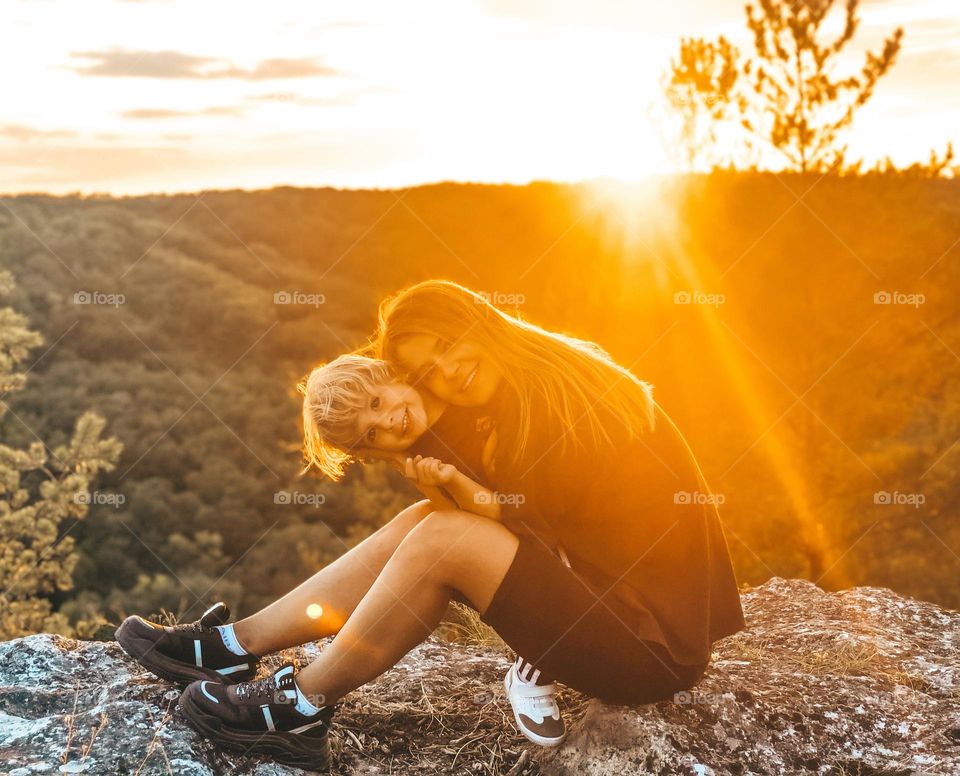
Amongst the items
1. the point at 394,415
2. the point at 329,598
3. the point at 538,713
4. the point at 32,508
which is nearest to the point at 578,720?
the point at 538,713

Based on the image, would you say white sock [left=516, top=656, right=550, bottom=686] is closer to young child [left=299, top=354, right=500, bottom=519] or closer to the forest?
young child [left=299, top=354, right=500, bottom=519]

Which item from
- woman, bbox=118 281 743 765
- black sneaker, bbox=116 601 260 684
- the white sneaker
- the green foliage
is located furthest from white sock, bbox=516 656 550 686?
the green foliage

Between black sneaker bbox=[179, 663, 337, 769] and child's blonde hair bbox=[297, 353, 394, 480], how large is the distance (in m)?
0.65

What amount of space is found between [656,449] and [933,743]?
1.05m

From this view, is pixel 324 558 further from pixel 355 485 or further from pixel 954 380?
pixel 954 380

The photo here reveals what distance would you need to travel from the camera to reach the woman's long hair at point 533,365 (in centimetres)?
237

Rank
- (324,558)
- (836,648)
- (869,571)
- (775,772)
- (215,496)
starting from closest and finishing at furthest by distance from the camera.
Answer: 1. (775,772)
2. (836,648)
3. (869,571)
4. (324,558)
5. (215,496)

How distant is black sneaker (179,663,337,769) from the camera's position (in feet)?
7.45

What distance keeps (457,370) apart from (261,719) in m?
1.03

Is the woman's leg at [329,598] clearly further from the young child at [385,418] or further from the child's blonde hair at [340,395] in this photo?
the child's blonde hair at [340,395]

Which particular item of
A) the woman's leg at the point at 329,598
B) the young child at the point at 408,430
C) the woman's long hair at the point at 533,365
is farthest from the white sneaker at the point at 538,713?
the woman's long hair at the point at 533,365

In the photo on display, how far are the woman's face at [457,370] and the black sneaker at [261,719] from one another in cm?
84

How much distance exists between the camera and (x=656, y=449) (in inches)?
96.0

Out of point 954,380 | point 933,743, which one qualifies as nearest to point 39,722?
point 933,743
